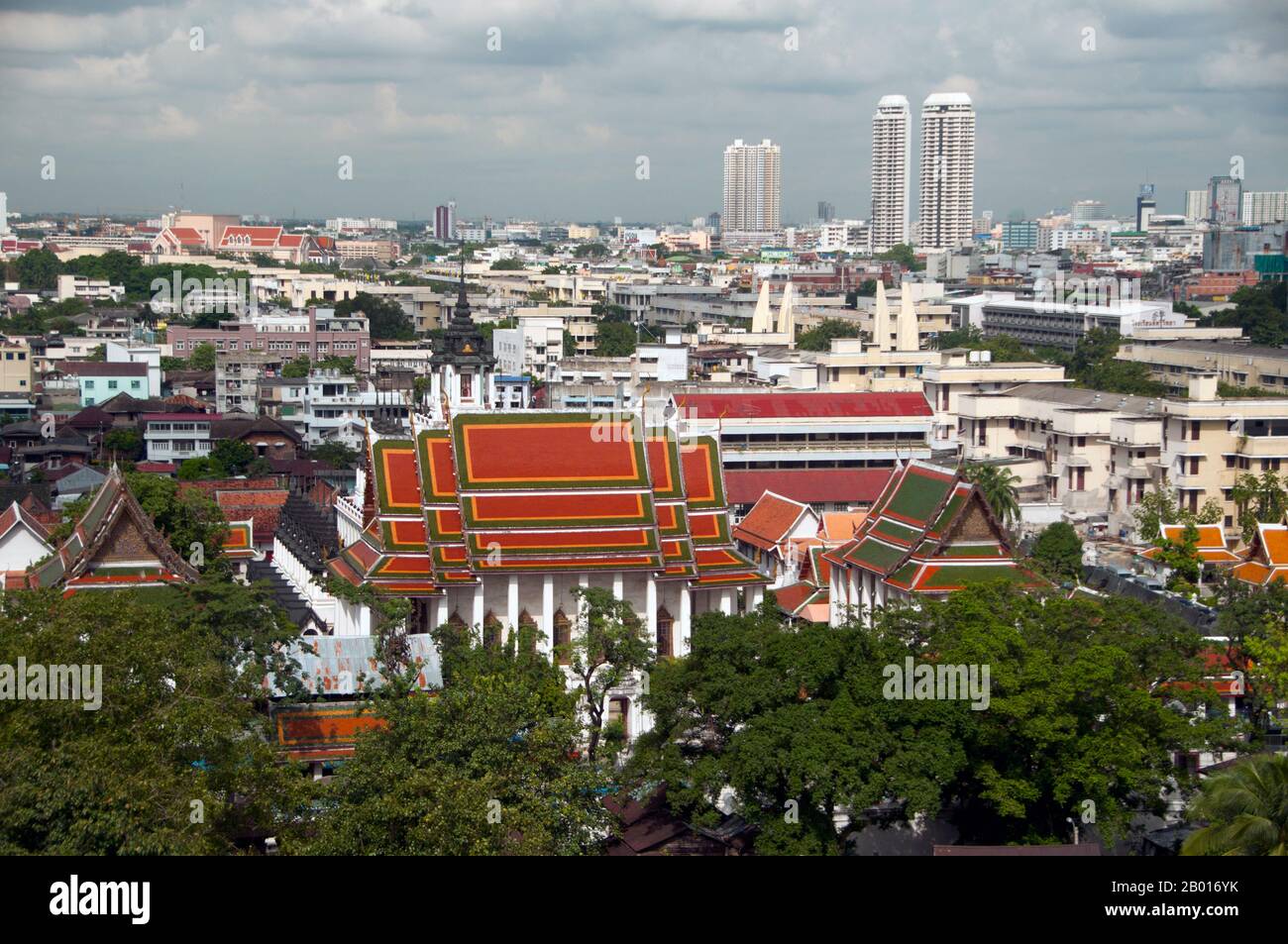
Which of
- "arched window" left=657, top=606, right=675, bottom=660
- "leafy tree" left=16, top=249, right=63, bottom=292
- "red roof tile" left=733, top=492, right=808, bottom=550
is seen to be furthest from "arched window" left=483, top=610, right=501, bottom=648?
"leafy tree" left=16, top=249, right=63, bottom=292

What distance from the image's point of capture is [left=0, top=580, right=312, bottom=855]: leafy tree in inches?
695

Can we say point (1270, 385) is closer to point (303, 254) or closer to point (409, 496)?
point (409, 496)

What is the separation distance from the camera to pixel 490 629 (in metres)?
30.9

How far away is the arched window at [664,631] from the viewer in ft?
104

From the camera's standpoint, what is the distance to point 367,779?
20.2m

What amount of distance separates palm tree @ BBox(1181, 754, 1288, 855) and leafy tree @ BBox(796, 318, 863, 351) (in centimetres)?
7673

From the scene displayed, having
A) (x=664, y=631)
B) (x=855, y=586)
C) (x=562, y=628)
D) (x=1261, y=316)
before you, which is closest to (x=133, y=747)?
(x=562, y=628)

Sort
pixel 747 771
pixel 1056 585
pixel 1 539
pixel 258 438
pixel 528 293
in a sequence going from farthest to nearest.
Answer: pixel 528 293, pixel 258 438, pixel 1 539, pixel 1056 585, pixel 747 771

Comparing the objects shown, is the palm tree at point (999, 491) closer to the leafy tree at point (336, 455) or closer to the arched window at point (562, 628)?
the arched window at point (562, 628)

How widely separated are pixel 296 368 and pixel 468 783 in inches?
2428
